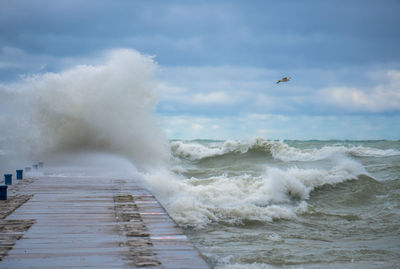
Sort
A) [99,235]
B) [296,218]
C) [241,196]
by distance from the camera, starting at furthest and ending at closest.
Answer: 1. [241,196]
2. [296,218]
3. [99,235]

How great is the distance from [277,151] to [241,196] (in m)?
15.0

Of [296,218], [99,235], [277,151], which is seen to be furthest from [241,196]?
[277,151]

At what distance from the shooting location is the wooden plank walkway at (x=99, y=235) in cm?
305

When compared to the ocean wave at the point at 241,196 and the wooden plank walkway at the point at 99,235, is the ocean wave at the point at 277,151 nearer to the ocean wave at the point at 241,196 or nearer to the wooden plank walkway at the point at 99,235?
the ocean wave at the point at 241,196

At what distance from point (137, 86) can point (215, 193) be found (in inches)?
522

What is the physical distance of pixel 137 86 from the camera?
A: 2155cm

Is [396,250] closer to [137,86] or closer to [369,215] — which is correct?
[369,215]

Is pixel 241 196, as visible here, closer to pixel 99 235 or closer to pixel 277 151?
pixel 99 235

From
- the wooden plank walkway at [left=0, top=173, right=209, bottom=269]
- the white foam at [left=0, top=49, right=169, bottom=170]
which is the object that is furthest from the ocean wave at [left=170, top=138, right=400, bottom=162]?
the wooden plank walkway at [left=0, top=173, right=209, bottom=269]

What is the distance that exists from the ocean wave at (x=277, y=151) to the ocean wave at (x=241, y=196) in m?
9.45

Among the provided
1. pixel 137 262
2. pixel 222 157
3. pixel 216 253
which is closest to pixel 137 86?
pixel 222 157

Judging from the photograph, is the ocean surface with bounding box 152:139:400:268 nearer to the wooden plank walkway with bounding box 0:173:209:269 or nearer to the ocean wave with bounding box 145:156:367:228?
the ocean wave with bounding box 145:156:367:228

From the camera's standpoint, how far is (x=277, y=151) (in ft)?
79.6

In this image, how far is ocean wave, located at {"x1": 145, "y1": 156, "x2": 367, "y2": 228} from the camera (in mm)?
7371
